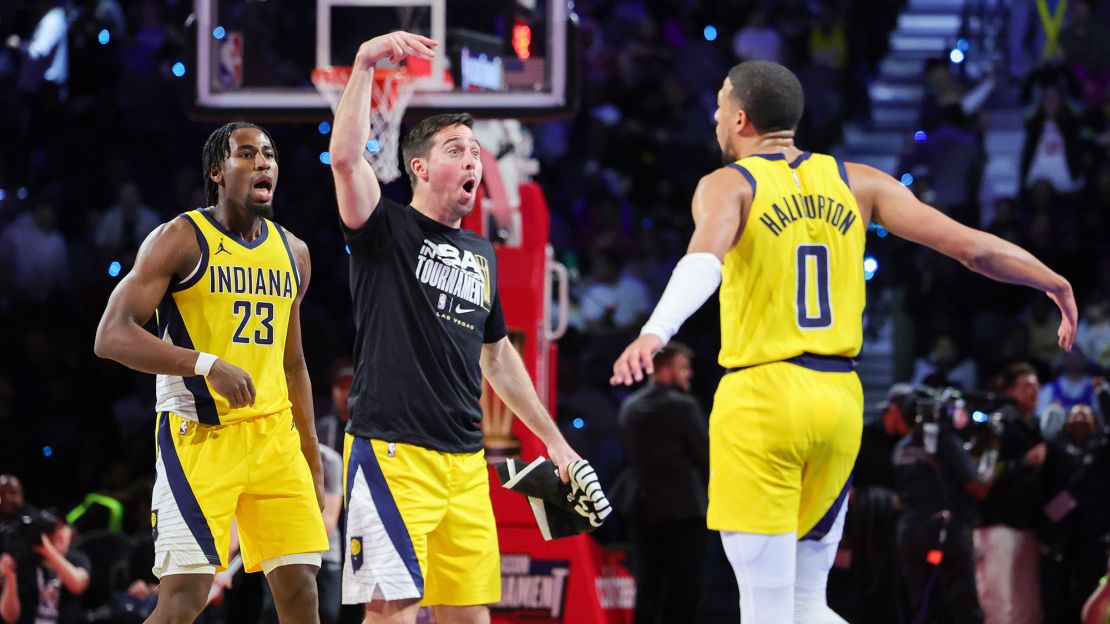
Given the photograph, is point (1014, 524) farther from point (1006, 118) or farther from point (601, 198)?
point (1006, 118)

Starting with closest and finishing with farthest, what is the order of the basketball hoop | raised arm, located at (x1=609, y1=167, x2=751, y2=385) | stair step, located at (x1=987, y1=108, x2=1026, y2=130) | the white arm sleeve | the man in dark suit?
raised arm, located at (x1=609, y1=167, x2=751, y2=385)
the white arm sleeve
the basketball hoop
the man in dark suit
stair step, located at (x1=987, y1=108, x2=1026, y2=130)

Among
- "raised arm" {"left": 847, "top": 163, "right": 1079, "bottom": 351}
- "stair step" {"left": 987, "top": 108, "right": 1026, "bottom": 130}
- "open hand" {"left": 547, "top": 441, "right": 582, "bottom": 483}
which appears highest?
"stair step" {"left": 987, "top": 108, "right": 1026, "bottom": 130}

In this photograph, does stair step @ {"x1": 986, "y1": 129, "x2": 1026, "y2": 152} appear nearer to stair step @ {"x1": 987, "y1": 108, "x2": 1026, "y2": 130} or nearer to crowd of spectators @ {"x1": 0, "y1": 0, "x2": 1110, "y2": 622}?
Answer: stair step @ {"x1": 987, "y1": 108, "x2": 1026, "y2": 130}

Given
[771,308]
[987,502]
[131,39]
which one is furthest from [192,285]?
[131,39]

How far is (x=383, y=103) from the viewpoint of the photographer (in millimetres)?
8305

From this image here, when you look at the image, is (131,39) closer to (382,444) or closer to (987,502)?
(987,502)

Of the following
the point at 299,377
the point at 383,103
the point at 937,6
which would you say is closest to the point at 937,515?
the point at 383,103

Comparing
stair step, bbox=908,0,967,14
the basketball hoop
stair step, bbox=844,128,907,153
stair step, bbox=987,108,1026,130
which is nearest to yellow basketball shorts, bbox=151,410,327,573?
the basketball hoop

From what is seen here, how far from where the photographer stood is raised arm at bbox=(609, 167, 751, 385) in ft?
14.5

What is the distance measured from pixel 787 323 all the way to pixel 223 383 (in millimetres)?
1967

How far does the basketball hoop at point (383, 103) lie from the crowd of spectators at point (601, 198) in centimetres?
349

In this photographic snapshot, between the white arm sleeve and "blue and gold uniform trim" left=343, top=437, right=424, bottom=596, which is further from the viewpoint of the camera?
"blue and gold uniform trim" left=343, top=437, right=424, bottom=596

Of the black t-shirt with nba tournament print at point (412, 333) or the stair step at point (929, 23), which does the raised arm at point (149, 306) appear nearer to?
the black t-shirt with nba tournament print at point (412, 333)

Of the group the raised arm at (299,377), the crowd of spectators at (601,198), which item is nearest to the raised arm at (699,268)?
the raised arm at (299,377)
